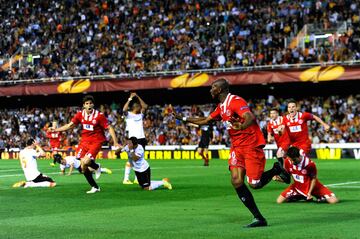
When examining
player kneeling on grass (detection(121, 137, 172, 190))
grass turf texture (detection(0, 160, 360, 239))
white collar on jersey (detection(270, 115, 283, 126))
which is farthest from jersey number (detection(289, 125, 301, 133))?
player kneeling on grass (detection(121, 137, 172, 190))

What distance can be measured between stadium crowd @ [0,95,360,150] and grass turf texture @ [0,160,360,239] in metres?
22.8

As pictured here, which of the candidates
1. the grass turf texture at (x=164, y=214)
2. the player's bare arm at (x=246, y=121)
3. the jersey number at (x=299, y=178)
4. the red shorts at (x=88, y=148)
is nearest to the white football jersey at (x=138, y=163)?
the grass turf texture at (x=164, y=214)

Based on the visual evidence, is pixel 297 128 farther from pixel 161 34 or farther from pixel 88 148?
pixel 161 34

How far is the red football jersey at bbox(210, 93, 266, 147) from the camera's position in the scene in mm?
11531

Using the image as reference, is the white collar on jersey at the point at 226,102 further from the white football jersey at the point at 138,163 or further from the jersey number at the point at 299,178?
the white football jersey at the point at 138,163

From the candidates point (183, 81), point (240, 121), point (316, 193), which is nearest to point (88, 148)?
point (316, 193)

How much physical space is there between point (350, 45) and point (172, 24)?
14.3 metres

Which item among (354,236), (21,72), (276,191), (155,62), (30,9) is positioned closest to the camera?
(354,236)

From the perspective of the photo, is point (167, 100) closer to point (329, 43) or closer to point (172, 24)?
point (172, 24)

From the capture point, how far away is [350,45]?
4269 centimetres

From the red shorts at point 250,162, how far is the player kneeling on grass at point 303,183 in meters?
3.07

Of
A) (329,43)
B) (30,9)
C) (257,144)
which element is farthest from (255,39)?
(257,144)

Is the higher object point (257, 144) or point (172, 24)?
point (172, 24)

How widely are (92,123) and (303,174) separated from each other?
20.0 ft
